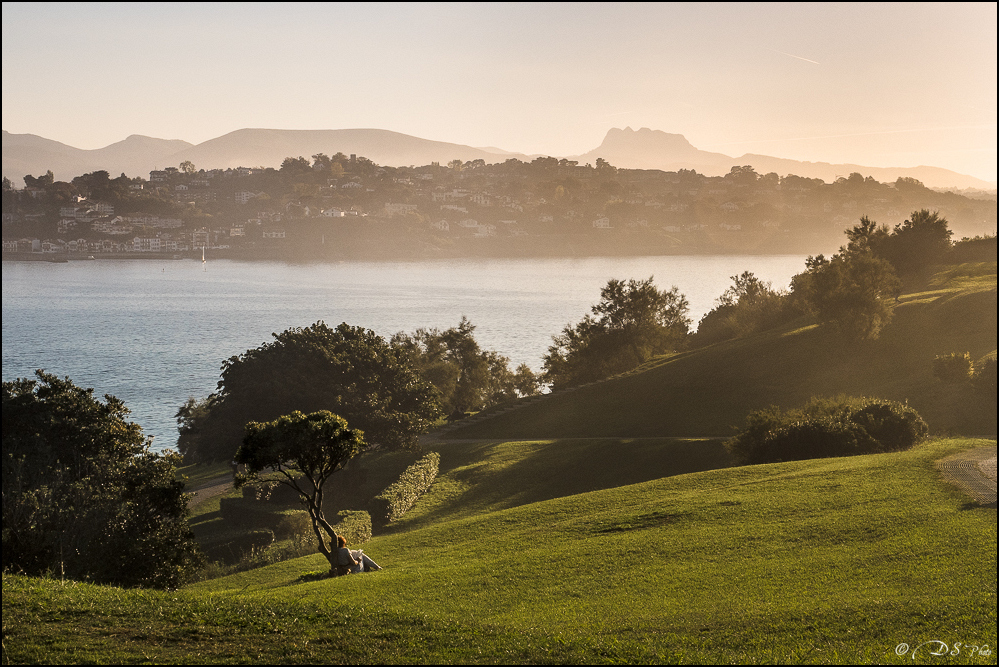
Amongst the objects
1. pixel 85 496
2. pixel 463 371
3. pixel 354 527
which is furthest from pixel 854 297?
pixel 85 496

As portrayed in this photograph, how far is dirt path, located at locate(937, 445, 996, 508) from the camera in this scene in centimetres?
1992

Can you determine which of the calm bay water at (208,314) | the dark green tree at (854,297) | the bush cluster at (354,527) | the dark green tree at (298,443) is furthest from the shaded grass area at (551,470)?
the calm bay water at (208,314)

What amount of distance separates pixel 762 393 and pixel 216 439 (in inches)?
1415

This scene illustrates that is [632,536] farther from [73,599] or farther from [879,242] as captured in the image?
[879,242]

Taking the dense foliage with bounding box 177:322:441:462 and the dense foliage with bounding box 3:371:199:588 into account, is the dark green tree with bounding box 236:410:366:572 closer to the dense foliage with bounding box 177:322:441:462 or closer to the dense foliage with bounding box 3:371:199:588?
the dense foliage with bounding box 3:371:199:588

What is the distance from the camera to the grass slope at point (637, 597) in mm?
12031

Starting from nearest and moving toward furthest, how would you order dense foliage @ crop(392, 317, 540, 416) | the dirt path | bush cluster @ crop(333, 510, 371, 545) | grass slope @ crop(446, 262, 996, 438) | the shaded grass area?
the dirt path, bush cluster @ crop(333, 510, 371, 545), the shaded grass area, grass slope @ crop(446, 262, 996, 438), dense foliage @ crop(392, 317, 540, 416)

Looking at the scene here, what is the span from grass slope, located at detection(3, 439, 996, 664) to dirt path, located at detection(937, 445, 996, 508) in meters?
0.59

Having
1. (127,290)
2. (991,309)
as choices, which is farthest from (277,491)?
(127,290)

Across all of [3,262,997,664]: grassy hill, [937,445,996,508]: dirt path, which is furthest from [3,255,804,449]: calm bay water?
[937,445,996,508]: dirt path

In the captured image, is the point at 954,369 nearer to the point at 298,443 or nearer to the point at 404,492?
the point at 404,492

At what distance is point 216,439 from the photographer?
151 feet

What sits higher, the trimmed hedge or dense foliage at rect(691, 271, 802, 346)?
dense foliage at rect(691, 271, 802, 346)

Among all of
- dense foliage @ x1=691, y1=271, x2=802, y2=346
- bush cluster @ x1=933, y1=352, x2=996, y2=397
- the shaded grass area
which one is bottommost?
the shaded grass area
